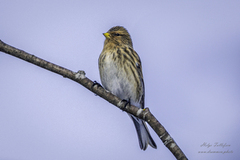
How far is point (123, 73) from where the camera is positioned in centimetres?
728

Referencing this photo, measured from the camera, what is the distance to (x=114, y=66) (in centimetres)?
722

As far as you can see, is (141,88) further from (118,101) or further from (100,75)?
(118,101)

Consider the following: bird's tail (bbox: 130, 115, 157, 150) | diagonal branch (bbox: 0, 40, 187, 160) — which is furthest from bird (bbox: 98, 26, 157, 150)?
diagonal branch (bbox: 0, 40, 187, 160)

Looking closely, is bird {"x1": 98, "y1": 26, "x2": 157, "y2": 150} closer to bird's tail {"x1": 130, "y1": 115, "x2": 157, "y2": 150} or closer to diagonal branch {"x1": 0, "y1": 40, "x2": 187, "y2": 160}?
bird's tail {"x1": 130, "y1": 115, "x2": 157, "y2": 150}

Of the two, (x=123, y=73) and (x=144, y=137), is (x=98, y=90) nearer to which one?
(x=123, y=73)

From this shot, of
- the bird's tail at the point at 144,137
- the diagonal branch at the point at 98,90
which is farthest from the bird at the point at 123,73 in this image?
the diagonal branch at the point at 98,90

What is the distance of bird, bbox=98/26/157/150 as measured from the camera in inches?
285

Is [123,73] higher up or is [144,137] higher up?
[123,73]

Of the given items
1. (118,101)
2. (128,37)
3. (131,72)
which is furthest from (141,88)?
(118,101)

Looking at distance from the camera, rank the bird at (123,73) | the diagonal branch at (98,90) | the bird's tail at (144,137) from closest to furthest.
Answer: the diagonal branch at (98,90), the bird's tail at (144,137), the bird at (123,73)

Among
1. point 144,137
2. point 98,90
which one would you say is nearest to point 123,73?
point 144,137

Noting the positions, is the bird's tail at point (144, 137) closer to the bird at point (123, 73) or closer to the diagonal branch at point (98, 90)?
the bird at point (123, 73)

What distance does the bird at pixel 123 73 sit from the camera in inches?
285

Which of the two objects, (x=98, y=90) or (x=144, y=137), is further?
(x=144, y=137)
